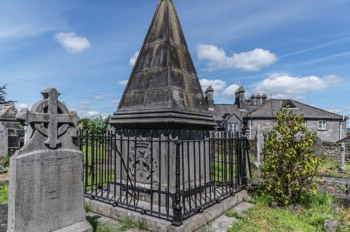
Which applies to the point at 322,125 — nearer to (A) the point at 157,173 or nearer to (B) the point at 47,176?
(A) the point at 157,173

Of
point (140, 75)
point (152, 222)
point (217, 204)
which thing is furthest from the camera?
point (140, 75)

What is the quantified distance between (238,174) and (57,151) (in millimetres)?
4323

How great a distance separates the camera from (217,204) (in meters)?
5.05

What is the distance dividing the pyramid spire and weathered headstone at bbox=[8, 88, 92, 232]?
1552 millimetres

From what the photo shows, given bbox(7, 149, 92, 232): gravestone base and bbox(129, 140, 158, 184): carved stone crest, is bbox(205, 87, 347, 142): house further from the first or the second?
bbox(7, 149, 92, 232): gravestone base

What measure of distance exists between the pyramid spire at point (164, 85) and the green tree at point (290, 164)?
165 cm

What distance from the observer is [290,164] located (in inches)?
221

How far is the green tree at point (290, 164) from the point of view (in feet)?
18.0

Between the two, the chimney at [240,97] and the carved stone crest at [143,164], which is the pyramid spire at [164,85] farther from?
the chimney at [240,97]

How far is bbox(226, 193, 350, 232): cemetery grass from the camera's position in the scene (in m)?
4.40

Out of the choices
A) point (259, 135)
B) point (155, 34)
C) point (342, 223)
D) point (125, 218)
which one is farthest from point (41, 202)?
point (259, 135)

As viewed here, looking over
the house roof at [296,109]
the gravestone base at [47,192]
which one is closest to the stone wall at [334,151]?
the house roof at [296,109]

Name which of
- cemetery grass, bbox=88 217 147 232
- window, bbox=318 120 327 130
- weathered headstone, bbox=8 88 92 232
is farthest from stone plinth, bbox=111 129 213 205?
window, bbox=318 120 327 130

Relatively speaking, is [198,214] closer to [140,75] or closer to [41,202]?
[41,202]
